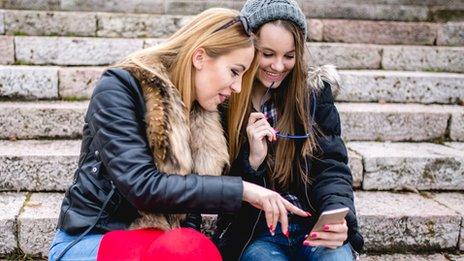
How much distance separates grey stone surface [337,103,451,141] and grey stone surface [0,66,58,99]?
2092 mm

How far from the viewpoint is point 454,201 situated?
3.00m

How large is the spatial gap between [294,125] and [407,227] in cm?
100

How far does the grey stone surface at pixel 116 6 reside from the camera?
4.79m

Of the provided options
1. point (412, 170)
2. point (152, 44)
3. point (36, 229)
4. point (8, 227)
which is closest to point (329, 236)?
point (412, 170)

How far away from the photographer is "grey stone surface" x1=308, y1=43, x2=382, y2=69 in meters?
4.32

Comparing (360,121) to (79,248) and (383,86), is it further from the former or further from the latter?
(79,248)

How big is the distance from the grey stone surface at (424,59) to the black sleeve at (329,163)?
2.32m

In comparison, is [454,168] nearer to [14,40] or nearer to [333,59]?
[333,59]

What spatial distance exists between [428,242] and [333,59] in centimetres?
200

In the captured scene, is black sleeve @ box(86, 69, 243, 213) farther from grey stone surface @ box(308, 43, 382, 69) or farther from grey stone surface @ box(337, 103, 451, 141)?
grey stone surface @ box(308, 43, 382, 69)

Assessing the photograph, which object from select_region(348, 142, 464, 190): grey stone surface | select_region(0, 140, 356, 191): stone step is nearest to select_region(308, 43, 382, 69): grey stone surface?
select_region(348, 142, 464, 190): grey stone surface

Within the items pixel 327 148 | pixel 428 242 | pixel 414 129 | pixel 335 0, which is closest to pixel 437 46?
pixel 335 0

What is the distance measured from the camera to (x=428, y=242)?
2.81 meters

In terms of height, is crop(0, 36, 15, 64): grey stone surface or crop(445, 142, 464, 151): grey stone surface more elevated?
crop(0, 36, 15, 64): grey stone surface
